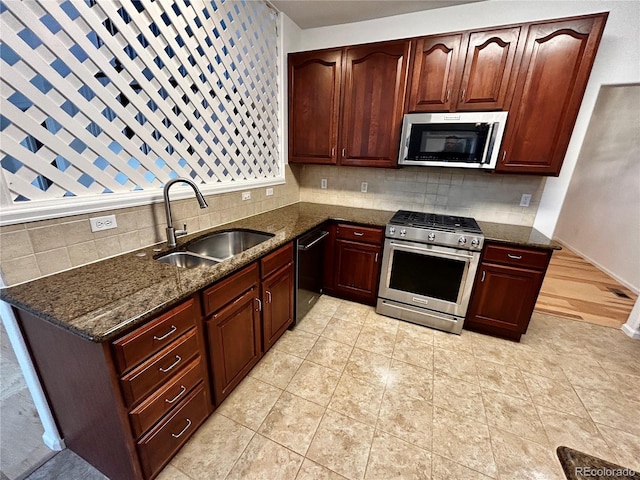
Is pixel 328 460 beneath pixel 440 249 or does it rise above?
beneath

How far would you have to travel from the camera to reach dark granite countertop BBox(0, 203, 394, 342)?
90cm

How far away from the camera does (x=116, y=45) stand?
4.19 feet

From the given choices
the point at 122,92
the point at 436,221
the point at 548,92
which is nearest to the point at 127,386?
the point at 122,92

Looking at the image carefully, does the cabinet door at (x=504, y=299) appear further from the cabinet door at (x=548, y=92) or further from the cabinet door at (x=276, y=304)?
the cabinet door at (x=276, y=304)

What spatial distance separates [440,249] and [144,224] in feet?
6.75

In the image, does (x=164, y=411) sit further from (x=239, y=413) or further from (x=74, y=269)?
(x=74, y=269)

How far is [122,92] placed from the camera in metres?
1.34

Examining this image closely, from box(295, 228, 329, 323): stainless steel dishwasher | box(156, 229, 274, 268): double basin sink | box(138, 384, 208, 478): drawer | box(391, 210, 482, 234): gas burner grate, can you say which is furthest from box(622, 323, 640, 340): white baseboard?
box(138, 384, 208, 478): drawer

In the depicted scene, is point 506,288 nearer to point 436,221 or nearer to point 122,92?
point 436,221

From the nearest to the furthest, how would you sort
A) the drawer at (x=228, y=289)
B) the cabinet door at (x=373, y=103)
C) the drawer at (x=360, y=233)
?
the drawer at (x=228, y=289) < the cabinet door at (x=373, y=103) < the drawer at (x=360, y=233)

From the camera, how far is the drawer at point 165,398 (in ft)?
3.41

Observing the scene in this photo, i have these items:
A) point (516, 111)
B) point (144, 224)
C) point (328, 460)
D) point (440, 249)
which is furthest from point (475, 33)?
point (328, 460)

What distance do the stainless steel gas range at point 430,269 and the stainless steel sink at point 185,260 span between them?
1.44 metres

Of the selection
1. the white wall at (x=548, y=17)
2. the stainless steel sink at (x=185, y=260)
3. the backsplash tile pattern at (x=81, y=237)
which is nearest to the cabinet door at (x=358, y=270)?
the backsplash tile pattern at (x=81, y=237)
